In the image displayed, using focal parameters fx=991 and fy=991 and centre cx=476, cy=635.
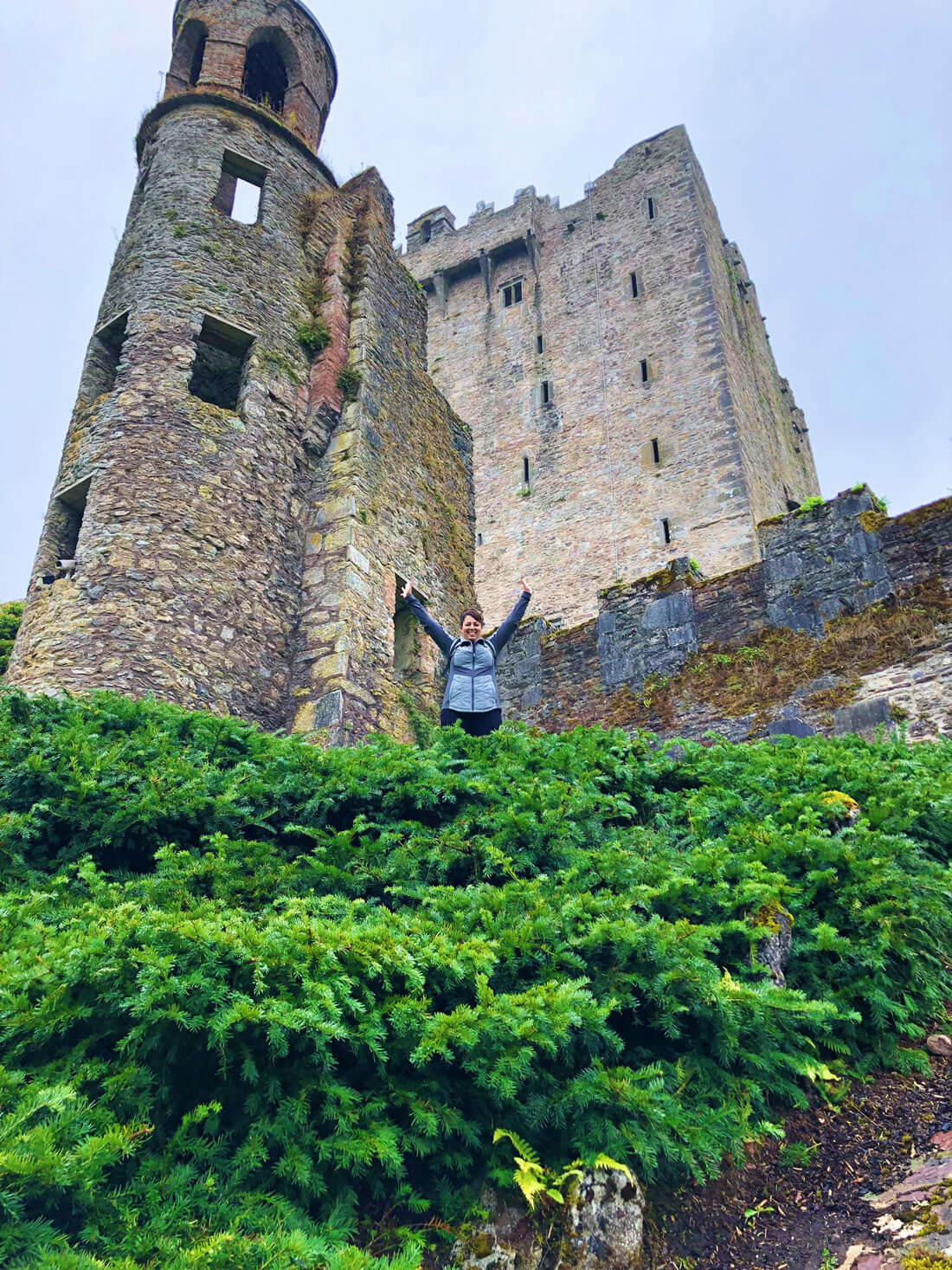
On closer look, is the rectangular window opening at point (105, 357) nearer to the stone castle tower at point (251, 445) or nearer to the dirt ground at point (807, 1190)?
the stone castle tower at point (251, 445)

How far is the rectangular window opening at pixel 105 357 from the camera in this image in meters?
9.66

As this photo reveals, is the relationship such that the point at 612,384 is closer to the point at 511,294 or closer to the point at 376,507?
the point at 511,294

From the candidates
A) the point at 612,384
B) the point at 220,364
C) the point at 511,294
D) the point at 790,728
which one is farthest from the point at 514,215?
the point at 790,728

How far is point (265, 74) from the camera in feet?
42.7

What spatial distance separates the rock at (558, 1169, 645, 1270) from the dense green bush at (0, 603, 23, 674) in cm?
825

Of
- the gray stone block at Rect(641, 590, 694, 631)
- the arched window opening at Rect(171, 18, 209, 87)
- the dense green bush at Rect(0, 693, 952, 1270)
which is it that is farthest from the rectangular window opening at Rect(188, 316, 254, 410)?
the dense green bush at Rect(0, 693, 952, 1270)

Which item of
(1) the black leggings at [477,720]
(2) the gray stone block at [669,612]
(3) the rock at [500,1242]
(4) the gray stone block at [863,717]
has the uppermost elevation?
(2) the gray stone block at [669,612]

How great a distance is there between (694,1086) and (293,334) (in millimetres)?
8632

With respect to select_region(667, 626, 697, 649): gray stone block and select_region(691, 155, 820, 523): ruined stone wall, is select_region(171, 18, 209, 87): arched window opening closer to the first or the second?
select_region(667, 626, 697, 649): gray stone block

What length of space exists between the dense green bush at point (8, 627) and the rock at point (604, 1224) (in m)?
8.25

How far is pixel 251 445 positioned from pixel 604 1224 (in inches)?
303

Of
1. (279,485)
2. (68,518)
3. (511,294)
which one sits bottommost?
(68,518)

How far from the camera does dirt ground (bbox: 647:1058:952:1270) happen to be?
3096mm

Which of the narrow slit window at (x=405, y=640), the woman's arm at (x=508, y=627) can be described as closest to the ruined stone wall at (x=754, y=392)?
the narrow slit window at (x=405, y=640)
